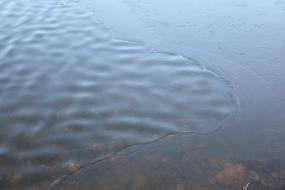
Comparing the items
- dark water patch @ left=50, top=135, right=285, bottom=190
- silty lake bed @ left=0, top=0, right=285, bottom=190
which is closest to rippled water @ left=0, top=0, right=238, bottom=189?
silty lake bed @ left=0, top=0, right=285, bottom=190

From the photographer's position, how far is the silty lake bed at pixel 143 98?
4660 millimetres

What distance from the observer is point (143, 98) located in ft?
19.9

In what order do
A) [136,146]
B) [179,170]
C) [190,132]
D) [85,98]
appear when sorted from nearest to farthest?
1. [179,170]
2. [136,146]
3. [190,132]
4. [85,98]

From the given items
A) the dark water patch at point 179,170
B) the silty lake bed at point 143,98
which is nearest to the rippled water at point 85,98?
the silty lake bed at point 143,98

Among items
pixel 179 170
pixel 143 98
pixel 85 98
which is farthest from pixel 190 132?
pixel 85 98

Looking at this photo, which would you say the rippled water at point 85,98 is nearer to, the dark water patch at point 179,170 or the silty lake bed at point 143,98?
the silty lake bed at point 143,98

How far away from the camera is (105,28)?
8.50 metres

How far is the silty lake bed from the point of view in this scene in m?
4.66

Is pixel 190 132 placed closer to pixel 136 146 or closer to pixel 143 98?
pixel 136 146

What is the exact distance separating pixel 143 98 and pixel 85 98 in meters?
0.99

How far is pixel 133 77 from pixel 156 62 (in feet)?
2.46

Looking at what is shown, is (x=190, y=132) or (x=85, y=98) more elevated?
(x=85, y=98)

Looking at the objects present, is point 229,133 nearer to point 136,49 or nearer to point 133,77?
point 133,77

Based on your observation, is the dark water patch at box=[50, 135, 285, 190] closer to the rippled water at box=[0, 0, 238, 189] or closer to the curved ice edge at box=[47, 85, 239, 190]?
the curved ice edge at box=[47, 85, 239, 190]
